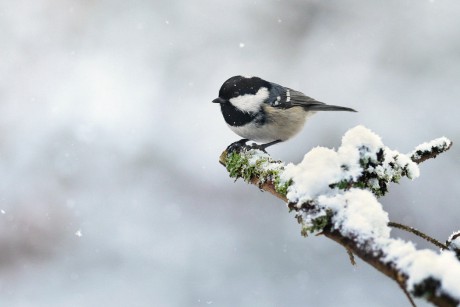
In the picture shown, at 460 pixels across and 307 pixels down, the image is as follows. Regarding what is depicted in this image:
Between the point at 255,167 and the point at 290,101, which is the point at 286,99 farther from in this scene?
the point at 255,167

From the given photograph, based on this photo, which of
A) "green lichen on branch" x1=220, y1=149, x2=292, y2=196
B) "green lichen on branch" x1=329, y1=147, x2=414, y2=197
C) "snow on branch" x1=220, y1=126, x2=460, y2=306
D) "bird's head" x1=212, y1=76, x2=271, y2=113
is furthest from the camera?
"bird's head" x1=212, y1=76, x2=271, y2=113

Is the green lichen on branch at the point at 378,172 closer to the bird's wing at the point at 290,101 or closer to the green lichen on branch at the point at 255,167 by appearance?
the green lichen on branch at the point at 255,167

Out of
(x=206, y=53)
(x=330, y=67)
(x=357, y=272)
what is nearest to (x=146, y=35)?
(x=206, y=53)

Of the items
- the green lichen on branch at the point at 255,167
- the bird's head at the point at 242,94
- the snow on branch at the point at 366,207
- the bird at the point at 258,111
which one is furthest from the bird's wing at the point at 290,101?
the snow on branch at the point at 366,207

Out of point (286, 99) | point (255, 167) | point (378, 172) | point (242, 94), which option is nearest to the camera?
point (378, 172)

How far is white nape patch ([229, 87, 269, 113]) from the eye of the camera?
3.06 m

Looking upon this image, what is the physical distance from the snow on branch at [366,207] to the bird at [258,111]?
1.42 meters

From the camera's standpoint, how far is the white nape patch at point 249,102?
121 inches

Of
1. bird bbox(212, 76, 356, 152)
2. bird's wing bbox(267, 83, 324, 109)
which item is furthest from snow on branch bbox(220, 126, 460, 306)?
bird's wing bbox(267, 83, 324, 109)

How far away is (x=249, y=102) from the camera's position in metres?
A: 3.09

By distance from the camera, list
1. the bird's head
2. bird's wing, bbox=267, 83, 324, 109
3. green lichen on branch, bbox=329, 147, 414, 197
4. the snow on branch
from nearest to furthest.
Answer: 1. the snow on branch
2. green lichen on branch, bbox=329, 147, 414, 197
3. the bird's head
4. bird's wing, bbox=267, 83, 324, 109

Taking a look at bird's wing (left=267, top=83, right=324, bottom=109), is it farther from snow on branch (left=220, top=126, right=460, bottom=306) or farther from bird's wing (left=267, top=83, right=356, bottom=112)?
snow on branch (left=220, top=126, right=460, bottom=306)

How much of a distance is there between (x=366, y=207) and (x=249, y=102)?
2107 millimetres

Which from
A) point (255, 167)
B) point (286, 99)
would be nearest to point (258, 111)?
point (286, 99)
